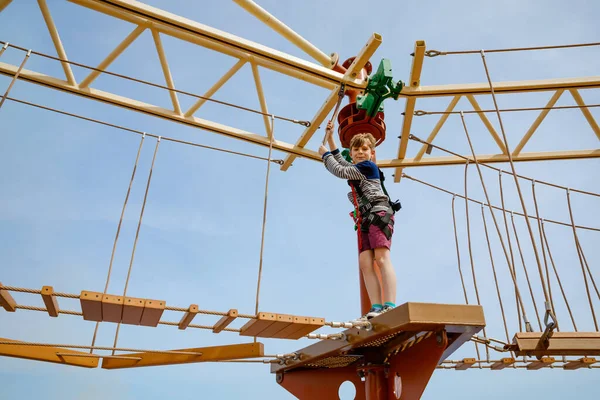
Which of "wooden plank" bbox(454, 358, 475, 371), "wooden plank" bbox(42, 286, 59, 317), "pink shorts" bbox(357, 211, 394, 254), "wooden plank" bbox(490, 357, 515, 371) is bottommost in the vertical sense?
"wooden plank" bbox(42, 286, 59, 317)

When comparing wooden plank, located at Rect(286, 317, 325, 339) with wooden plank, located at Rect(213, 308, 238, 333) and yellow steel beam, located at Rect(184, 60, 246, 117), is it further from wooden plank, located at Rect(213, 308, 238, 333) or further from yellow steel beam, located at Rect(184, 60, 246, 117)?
yellow steel beam, located at Rect(184, 60, 246, 117)

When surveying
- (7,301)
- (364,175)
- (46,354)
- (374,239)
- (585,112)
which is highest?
(585,112)

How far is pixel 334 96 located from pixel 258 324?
277 centimetres

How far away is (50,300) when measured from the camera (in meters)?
2.45

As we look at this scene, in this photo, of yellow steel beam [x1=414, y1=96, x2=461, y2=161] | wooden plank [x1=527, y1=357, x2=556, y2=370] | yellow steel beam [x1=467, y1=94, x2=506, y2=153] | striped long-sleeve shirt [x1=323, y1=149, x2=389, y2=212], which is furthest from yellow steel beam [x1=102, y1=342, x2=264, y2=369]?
yellow steel beam [x1=467, y1=94, x2=506, y2=153]

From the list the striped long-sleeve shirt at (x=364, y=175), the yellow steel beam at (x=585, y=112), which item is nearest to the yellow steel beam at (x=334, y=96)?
the striped long-sleeve shirt at (x=364, y=175)

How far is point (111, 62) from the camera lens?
4.55 meters

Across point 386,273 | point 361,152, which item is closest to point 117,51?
point 361,152

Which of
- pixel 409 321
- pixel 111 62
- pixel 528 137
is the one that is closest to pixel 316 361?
pixel 409 321

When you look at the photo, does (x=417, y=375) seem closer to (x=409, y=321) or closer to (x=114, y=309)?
(x=409, y=321)

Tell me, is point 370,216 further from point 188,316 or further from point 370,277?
point 188,316

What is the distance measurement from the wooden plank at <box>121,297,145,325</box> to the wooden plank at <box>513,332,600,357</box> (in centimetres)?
197

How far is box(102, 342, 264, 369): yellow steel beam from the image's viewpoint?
3.03 m

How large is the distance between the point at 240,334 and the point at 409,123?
10.8ft
